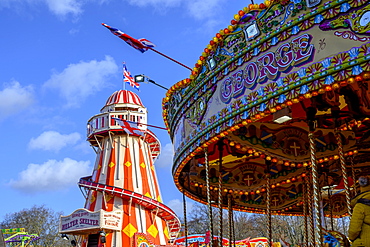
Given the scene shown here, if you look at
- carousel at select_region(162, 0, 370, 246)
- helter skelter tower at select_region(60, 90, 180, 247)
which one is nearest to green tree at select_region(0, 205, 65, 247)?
helter skelter tower at select_region(60, 90, 180, 247)

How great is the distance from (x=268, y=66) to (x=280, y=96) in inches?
19.8

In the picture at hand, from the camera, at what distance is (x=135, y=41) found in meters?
9.45

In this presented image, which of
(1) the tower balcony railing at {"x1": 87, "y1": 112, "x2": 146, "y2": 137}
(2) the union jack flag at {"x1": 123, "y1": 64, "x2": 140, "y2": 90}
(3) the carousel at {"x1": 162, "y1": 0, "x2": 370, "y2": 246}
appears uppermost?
(2) the union jack flag at {"x1": 123, "y1": 64, "x2": 140, "y2": 90}

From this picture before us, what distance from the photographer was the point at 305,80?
16.2ft

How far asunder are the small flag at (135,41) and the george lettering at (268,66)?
3.45 metres

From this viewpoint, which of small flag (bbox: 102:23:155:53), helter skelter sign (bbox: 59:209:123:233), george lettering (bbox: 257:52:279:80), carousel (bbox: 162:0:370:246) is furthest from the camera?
helter skelter sign (bbox: 59:209:123:233)

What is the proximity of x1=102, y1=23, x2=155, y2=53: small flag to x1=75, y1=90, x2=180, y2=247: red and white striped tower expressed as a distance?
15.5 metres

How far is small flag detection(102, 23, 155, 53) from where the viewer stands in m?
9.38

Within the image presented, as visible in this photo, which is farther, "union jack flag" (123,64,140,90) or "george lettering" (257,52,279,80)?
"union jack flag" (123,64,140,90)

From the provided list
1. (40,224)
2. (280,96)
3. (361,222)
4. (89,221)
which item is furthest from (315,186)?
(40,224)

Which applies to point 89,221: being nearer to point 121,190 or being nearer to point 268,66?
point 121,190

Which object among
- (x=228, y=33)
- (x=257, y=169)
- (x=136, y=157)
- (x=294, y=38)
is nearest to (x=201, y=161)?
(x=257, y=169)

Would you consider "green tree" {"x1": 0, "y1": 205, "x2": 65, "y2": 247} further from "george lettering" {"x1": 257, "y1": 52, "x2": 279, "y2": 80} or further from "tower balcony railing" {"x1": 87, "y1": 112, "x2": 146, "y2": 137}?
"george lettering" {"x1": 257, "y1": 52, "x2": 279, "y2": 80}

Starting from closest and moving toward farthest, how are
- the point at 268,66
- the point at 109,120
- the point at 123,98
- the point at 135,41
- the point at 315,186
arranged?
the point at 315,186 < the point at 268,66 < the point at 135,41 < the point at 109,120 < the point at 123,98
